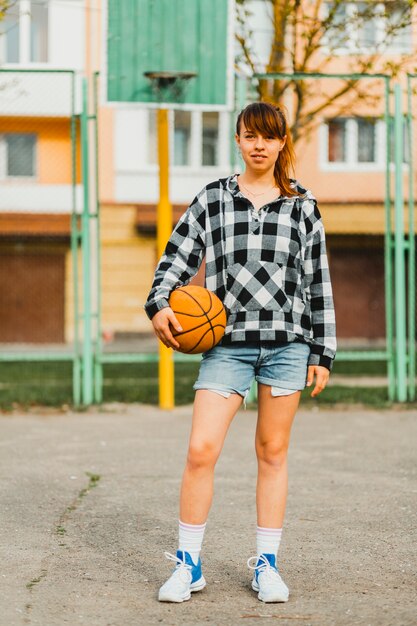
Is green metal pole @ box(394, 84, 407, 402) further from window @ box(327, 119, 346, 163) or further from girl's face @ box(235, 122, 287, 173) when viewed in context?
window @ box(327, 119, 346, 163)

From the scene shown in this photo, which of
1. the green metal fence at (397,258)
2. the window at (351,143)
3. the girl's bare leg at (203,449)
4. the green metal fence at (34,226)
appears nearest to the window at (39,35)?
the green metal fence at (34,226)

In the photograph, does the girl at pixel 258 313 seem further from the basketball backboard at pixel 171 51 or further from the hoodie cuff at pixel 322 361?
the basketball backboard at pixel 171 51

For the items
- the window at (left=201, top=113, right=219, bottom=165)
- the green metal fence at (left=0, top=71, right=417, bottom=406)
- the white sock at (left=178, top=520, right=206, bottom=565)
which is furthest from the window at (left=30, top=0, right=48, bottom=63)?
the white sock at (left=178, top=520, right=206, bottom=565)

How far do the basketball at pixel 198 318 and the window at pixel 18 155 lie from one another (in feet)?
72.2

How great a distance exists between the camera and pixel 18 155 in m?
25.9

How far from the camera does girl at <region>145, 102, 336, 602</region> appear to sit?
164 inches

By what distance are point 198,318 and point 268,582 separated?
40.2 inches

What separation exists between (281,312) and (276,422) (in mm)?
417

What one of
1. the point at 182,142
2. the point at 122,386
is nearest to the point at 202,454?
the point at 122,386

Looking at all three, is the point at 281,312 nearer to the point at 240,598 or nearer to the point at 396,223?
the point at 240,598

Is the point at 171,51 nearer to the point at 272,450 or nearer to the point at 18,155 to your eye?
the point at 272,450

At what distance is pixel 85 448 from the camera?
8.13 m

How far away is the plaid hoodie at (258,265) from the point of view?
4.20 meters

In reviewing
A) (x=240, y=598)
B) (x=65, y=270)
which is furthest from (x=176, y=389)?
(x=65, y=270)
